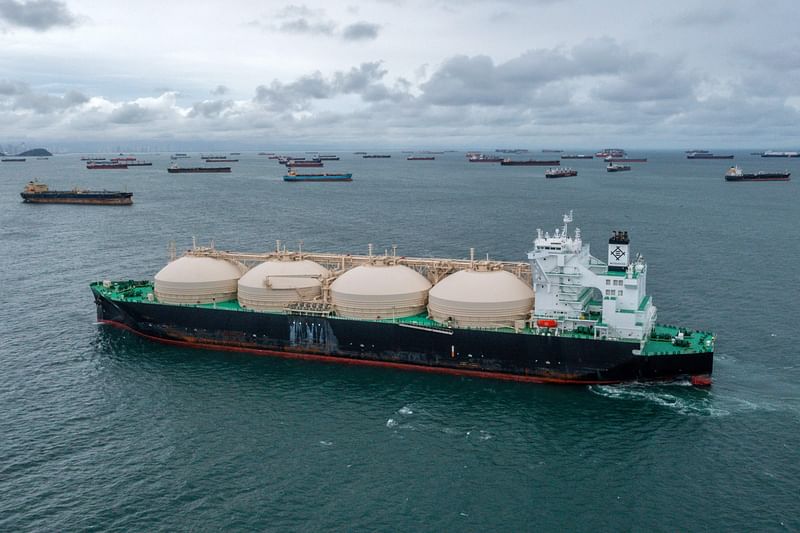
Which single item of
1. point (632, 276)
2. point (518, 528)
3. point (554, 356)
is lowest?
point (518, 528)

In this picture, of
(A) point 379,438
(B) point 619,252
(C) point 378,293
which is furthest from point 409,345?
(B) point 619,252

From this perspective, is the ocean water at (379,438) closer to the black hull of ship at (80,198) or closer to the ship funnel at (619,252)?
the ship funnel at (619,252)

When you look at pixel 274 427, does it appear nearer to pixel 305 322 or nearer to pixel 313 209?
pixel 305 322

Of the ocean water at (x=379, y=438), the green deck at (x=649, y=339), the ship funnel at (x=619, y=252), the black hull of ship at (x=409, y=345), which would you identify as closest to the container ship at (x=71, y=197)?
the ocean water at (x=379, y=438)

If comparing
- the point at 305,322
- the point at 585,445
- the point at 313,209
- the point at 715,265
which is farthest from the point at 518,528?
the point at 313,209

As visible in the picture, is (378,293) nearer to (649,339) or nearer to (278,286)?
(278,286)

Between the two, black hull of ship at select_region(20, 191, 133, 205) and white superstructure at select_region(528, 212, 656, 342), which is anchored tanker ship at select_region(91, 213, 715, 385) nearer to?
white superstructure at select_region(528, 212, 656, 342)
